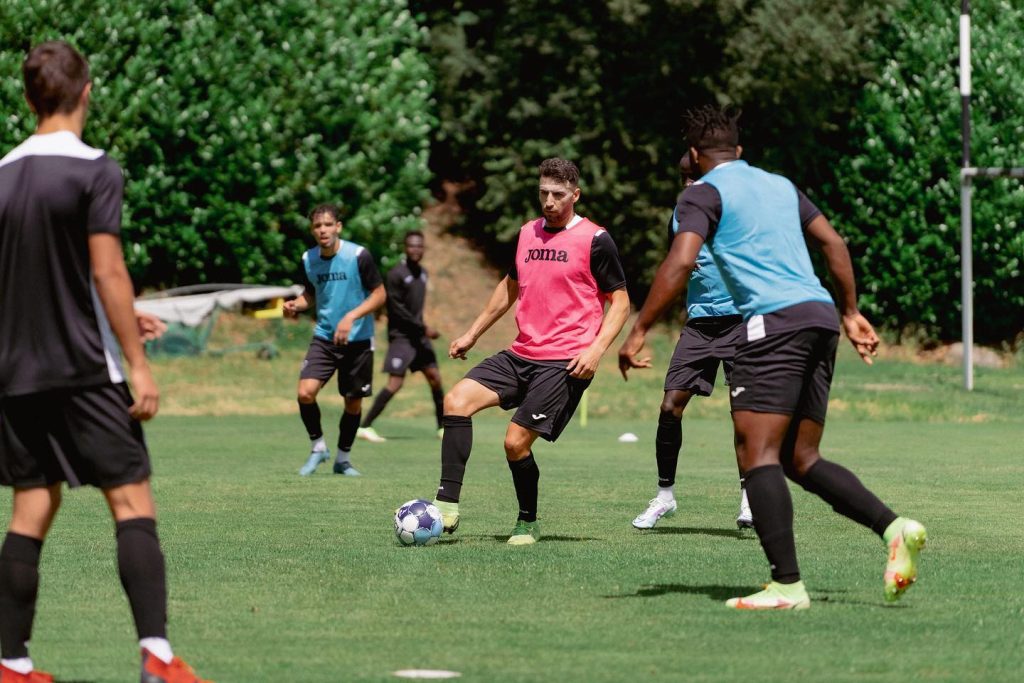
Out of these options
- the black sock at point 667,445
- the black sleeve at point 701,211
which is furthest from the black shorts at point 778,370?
the black sock at point 667,445

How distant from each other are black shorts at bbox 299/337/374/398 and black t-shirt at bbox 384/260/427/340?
5.00 m

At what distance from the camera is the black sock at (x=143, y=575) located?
601 centimetres

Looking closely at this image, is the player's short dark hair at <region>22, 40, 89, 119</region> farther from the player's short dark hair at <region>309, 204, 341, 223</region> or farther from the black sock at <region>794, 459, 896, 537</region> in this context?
the player's short dark hair at <region>309, 204, 341, 223</region>

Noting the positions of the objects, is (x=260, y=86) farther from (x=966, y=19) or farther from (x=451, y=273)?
(x=966, y=19)

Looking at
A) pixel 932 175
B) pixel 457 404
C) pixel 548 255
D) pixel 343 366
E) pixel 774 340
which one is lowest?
pixel 932 175

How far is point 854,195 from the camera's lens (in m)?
35.8

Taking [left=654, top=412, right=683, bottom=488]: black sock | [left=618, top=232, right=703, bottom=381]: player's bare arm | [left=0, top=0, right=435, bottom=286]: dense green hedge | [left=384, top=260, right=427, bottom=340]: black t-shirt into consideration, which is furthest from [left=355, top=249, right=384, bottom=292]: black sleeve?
[left=0, top=0, right=435, bottom=286]: dense green hedge

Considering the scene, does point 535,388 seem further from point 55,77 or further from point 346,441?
point 346,441

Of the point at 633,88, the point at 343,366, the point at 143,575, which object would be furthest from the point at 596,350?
the point at 633,88

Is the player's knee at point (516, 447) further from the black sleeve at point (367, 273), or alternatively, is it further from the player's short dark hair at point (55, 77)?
the black sleeve at point (367, 273)

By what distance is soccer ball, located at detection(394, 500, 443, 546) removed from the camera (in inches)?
401

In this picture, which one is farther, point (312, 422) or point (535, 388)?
point (312, 422)

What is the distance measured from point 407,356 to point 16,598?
14785 mm

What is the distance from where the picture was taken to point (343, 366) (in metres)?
15.8
